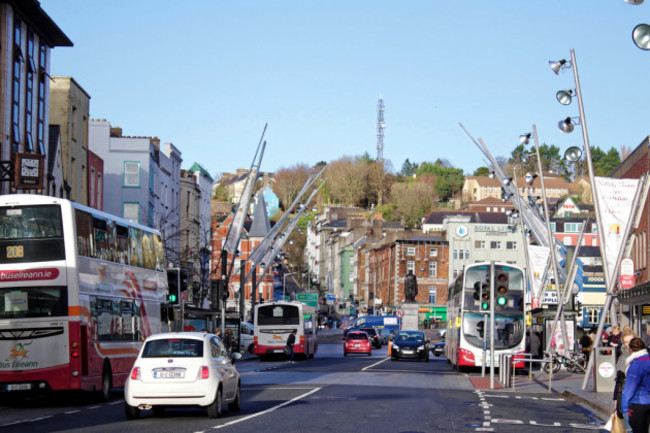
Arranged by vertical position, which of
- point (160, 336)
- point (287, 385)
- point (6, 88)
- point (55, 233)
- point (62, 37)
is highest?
point (62, 37)

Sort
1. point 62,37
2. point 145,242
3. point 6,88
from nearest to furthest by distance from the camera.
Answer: point 145,242 < point 6,88 < point 62,37

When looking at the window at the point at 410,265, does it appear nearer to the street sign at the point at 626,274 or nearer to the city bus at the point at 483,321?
the city bus at the point at 483,321

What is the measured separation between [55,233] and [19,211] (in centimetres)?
96

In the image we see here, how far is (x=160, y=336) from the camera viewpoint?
1883 centimetres

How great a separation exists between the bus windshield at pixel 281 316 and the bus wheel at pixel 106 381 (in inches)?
→ 1133

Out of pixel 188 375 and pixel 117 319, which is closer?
pixel 188 375

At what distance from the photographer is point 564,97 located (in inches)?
1125

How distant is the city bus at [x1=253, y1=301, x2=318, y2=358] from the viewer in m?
53.0

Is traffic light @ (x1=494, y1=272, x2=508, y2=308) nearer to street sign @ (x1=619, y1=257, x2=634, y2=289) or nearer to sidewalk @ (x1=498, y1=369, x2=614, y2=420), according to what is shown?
sidewalk @ (x1=498, y1=369, x2=614, y2=420)

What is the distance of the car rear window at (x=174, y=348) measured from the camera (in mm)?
18422

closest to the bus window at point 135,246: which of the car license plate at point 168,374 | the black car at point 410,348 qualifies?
the car license plate at point 168,374

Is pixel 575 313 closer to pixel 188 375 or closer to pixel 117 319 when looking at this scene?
pixel 117 319

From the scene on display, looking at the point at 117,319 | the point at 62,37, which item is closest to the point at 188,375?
the point at 117,319

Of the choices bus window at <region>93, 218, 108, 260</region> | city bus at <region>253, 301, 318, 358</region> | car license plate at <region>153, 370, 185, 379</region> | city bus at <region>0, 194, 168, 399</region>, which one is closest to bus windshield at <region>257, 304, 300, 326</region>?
city bus at <region>253, 301, 318, 358</region>
